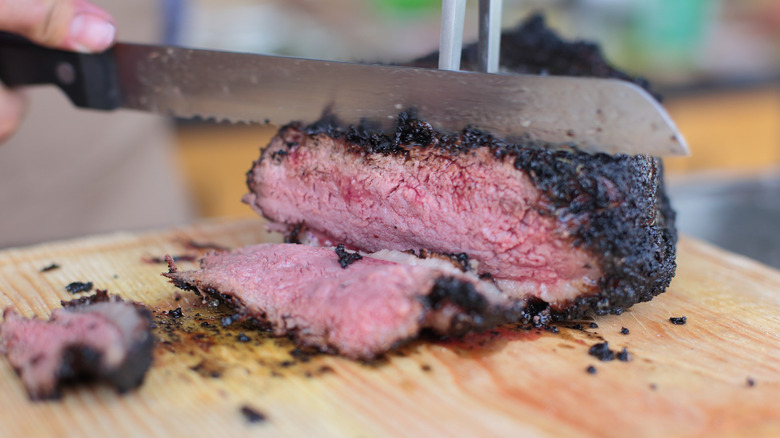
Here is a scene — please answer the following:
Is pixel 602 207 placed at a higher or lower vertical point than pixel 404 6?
lower

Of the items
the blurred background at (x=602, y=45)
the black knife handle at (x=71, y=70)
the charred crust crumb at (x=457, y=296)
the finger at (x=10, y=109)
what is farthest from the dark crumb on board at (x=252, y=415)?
the blurred background at (x=602, y=45)

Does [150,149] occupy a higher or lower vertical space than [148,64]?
lower

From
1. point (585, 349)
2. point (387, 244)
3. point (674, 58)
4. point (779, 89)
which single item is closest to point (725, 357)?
point (585, 349)

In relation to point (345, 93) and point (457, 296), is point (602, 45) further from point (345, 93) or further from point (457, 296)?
point (457, 296)

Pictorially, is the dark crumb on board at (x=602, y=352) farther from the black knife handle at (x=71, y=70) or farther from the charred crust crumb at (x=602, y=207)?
the black knife handle at (x=71, y=70)

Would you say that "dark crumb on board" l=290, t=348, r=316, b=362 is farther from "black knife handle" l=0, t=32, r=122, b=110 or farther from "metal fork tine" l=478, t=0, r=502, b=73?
"black knife handle" l=0, t=32, r=122, b=110

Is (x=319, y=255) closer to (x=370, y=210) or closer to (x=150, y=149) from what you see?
(x=370, y=210)

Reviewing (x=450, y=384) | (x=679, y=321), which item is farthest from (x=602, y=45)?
(x=450, y=384)
